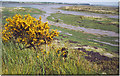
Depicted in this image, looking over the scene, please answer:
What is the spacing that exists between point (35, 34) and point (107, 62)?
156 centimetres

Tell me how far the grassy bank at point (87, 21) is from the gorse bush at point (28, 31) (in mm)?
293

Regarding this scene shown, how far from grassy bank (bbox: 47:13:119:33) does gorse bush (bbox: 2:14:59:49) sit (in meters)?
0.29

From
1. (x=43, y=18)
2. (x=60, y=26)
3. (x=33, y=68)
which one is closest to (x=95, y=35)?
(x=60, y=26)

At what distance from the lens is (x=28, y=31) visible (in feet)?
8.43

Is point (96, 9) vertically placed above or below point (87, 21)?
above

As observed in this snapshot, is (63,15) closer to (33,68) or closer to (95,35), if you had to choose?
(95,35)

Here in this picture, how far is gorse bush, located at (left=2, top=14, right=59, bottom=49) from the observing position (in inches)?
99.7

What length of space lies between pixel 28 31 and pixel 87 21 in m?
1.26

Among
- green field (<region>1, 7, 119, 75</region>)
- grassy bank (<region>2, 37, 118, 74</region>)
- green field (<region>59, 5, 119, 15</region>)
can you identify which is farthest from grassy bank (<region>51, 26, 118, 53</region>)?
green field (<region>59, 5, 119, 15</region>)

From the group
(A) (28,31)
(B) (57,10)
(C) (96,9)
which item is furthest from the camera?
(B) (57,10)

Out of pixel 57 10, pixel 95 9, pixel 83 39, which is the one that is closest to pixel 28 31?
pixel 57 10

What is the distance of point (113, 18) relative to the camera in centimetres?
222

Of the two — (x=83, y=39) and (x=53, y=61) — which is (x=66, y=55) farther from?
(x=83, y=39)

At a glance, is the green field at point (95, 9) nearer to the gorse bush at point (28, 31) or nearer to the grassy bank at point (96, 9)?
the grassy bank at point (96, 9)
